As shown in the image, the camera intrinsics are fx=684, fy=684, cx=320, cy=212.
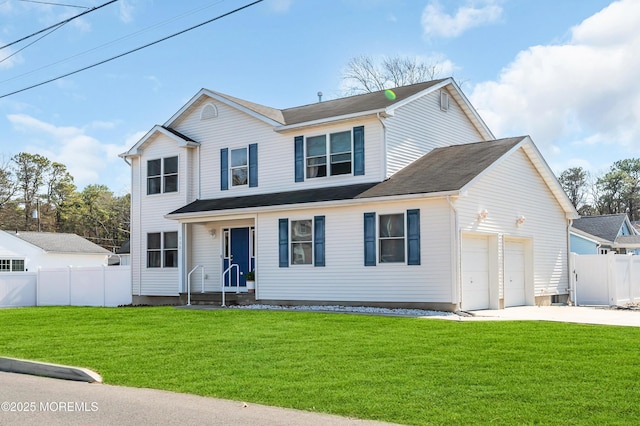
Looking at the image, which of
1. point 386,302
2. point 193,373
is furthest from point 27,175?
point 193,373

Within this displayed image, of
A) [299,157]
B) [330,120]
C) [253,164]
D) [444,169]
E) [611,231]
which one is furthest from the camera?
[611,231]

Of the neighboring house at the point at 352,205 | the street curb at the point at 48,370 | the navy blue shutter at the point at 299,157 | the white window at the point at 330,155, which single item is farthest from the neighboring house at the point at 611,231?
the street curb at the point at 48,370

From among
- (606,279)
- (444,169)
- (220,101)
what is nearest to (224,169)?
(220,101)

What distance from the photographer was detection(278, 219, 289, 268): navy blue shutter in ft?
67.3

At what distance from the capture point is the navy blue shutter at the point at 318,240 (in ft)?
65.0

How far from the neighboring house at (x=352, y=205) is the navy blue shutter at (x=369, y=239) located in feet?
0.13

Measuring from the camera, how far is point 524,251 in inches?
845

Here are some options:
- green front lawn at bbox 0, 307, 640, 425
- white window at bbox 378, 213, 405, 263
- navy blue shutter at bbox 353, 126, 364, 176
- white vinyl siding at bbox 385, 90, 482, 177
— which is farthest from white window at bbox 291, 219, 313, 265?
green front lawn at bbox 0, 307, 640, 425

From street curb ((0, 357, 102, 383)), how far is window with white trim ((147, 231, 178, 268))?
1333 cm

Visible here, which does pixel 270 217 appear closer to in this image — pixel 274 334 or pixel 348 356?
pixel 274 334

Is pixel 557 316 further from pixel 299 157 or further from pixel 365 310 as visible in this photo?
pixel 299 157

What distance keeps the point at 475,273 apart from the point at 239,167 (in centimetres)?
886

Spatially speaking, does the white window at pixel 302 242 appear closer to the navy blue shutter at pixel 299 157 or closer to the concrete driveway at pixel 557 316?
the navy blue shutter at pixel 299 157

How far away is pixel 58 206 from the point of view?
209 feet
